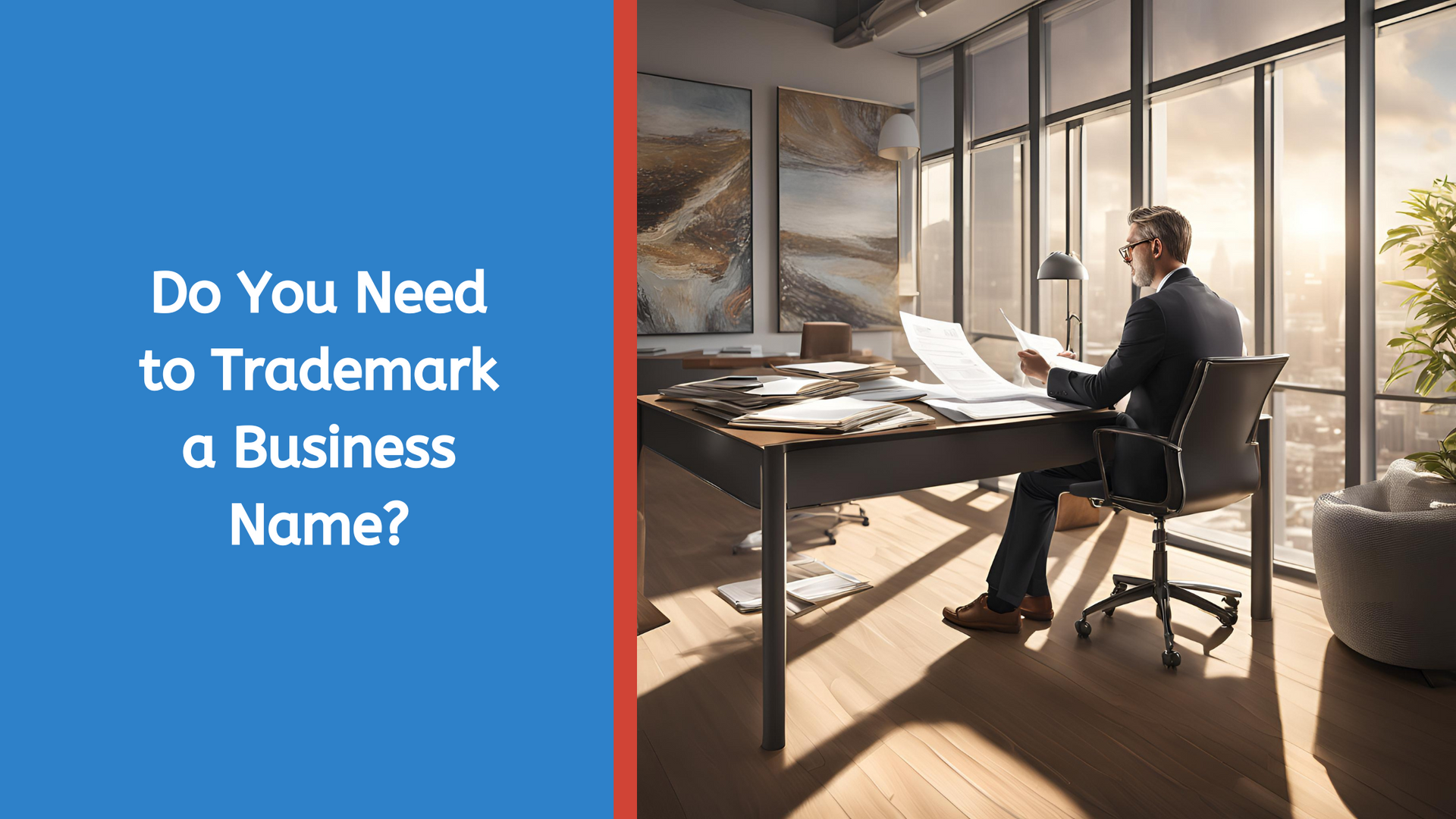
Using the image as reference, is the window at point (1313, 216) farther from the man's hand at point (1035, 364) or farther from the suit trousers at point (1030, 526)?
the man's hand at point (1035, 364)

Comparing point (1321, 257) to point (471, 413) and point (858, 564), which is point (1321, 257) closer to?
point (858, 564)

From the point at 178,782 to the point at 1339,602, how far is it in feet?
9.95

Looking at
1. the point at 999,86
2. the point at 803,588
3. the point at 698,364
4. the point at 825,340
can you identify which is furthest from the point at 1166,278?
Answer: the point at 999,86

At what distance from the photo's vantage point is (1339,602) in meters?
2.49

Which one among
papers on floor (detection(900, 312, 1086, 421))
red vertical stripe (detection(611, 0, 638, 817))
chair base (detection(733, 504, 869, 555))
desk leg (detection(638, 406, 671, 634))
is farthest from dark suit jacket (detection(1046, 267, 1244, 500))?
red vertical stripe (detection(611, 0, 638, 817))

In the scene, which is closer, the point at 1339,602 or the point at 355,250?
the point at 355,250

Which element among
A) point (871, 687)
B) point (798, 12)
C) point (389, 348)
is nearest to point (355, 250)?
point (389, 348)

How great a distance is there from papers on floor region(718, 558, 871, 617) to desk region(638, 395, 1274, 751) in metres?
0.95

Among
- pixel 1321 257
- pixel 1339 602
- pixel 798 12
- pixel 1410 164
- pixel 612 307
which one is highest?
pixel 798 12

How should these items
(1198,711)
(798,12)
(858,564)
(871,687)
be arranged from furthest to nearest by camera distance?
(798,12), (858,564), (871,687), (1198,711)

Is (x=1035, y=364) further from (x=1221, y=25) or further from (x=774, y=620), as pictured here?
(x=1221, y=25)

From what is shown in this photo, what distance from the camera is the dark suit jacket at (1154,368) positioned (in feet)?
8.03

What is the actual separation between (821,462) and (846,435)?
0.09 meters

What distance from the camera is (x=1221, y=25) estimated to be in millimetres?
3895
